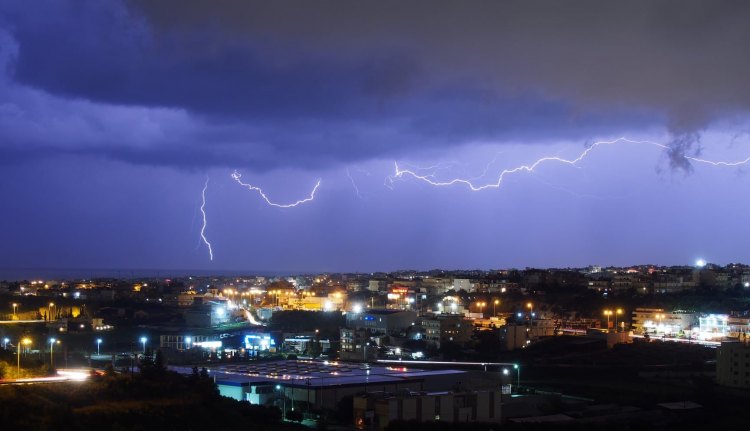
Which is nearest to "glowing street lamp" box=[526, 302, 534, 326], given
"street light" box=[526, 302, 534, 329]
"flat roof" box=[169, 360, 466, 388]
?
"street light" box=[526, 302, 534, 329]

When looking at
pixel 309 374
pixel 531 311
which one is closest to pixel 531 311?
pixel 531 311

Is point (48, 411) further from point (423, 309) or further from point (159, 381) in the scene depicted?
point (423, 309)

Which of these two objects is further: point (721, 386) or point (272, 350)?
point (272, 350)

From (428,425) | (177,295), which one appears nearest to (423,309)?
(177,295)

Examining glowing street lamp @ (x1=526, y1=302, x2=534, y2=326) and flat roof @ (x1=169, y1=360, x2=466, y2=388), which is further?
glowing street lamp @ (x1=526, y1=302, x2=534, y2=326)

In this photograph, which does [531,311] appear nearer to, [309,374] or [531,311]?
[531,311]

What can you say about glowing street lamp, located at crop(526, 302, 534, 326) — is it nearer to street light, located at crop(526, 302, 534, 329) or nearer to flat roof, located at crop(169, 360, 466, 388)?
street light, located at crop(526, 302, 534, 329)

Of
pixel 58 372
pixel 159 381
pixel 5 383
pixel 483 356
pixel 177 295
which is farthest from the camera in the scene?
pixel 177 295

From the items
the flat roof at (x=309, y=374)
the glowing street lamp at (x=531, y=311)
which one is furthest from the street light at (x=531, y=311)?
the flat roof at (x=309, y=374)

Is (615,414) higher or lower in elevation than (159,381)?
lower

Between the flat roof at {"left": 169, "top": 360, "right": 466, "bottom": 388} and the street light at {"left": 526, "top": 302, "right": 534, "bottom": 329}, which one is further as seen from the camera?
the street light at {"left": 526, "top": 302, "right": 534, "bottom": 329}

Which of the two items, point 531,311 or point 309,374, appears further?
point 531,311
